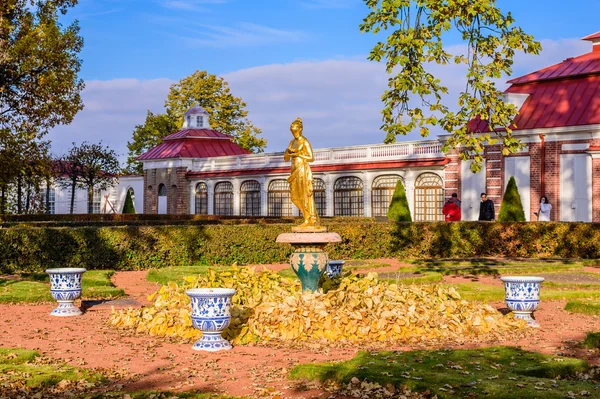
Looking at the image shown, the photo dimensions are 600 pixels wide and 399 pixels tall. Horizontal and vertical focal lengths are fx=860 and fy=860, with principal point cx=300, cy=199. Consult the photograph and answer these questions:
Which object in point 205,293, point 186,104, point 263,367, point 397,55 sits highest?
point 186,104

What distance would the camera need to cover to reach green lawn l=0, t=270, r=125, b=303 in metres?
14.6

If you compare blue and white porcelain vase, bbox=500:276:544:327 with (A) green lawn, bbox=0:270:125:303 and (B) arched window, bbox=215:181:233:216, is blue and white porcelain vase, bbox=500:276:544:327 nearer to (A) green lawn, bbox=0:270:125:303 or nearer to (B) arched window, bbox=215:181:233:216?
(A) green lawn, bbox=0:270:125:303

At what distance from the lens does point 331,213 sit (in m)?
43.4

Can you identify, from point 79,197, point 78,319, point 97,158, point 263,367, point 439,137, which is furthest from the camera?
point 79,197

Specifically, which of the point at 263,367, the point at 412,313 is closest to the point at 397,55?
the point at 412,313

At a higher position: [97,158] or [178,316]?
[97,158]

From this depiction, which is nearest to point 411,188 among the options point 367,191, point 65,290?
point 367,191

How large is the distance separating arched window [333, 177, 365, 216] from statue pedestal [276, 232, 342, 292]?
30.2 meters

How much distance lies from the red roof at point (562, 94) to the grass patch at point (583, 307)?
18869 mm

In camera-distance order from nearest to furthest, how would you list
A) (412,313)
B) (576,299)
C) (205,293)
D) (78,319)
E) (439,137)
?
(205,293)
(412,313)
(78,319)
(576,299)
(439,137)

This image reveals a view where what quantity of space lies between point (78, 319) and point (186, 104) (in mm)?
50684

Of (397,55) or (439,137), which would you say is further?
(439,137)

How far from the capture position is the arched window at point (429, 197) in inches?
1507

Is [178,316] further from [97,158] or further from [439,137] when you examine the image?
[97,158]
